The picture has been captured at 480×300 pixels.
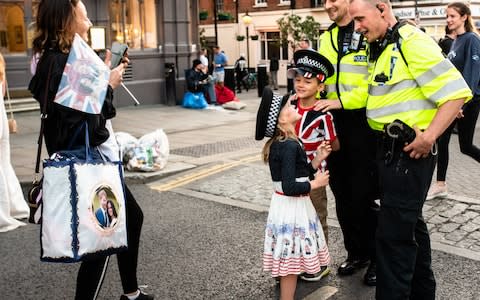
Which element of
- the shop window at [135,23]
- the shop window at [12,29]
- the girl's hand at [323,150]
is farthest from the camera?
the shop window at [135,23]

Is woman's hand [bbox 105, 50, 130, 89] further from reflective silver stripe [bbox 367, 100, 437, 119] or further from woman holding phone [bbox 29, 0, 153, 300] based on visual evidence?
reflective silver stripe [bbox 367, 100, 437, 119]

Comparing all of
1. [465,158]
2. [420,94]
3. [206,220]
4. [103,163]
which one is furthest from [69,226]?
[465,158]

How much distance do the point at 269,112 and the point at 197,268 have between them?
1603 millimetres

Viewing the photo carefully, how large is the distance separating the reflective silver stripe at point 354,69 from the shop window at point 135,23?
14.4 metres

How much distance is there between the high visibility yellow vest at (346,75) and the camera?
13.1ft

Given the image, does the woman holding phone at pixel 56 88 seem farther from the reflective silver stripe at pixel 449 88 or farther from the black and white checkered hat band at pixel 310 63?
the reflective silver stripe at pixel 449 88

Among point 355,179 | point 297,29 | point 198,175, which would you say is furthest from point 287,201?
point 297,29

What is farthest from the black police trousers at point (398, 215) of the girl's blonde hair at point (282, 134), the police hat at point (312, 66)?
the police hat at point (312, 66)

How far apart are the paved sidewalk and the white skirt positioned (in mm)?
1734

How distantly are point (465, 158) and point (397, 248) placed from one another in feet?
20.9

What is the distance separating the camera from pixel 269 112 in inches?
146

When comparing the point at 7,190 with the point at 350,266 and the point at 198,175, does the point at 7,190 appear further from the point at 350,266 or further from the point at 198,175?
the point at 350,266

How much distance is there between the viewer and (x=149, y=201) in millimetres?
6805

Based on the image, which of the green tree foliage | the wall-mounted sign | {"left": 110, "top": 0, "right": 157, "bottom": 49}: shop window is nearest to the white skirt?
{"left": 110, "top": 0, "right": 157, "bottom": 49}: shop window
